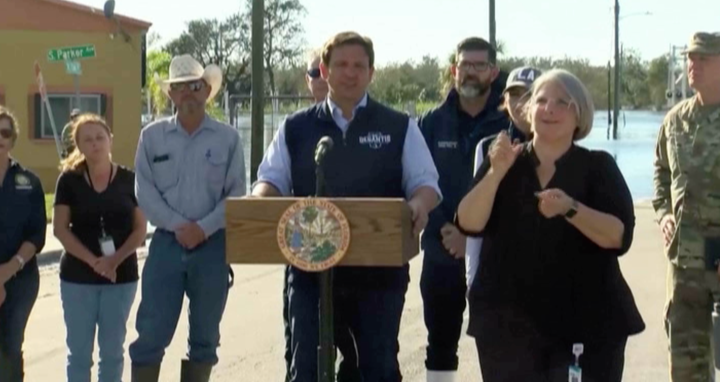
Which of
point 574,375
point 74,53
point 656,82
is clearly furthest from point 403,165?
point 656,82

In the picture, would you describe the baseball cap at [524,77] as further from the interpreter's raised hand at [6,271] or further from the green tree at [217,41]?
the green tree at [217,41]

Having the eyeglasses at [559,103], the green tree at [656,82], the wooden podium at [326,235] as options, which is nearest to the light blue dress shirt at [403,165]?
the wooden podium at [326,235]

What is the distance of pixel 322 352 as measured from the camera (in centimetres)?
453

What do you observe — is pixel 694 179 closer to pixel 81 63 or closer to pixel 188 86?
pixel 188 86

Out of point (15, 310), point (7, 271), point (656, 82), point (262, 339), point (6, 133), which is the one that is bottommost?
point (262, 339)

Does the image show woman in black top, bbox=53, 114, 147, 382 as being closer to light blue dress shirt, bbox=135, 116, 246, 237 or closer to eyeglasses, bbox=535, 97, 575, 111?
light blue dress shirt, bbox=135, 116, 246, 237

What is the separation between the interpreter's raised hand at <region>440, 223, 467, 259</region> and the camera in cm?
645

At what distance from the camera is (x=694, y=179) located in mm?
6016

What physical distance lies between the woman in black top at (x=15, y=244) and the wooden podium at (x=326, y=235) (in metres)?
2.41

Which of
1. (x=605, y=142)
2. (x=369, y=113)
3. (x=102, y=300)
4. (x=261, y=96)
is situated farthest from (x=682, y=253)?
(x=605, y=142)

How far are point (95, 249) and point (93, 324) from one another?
41 centimetres

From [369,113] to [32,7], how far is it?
25.2 m

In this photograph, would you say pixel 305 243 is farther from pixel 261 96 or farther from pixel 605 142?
pixel 605 142

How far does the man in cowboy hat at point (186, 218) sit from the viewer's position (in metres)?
6.48
